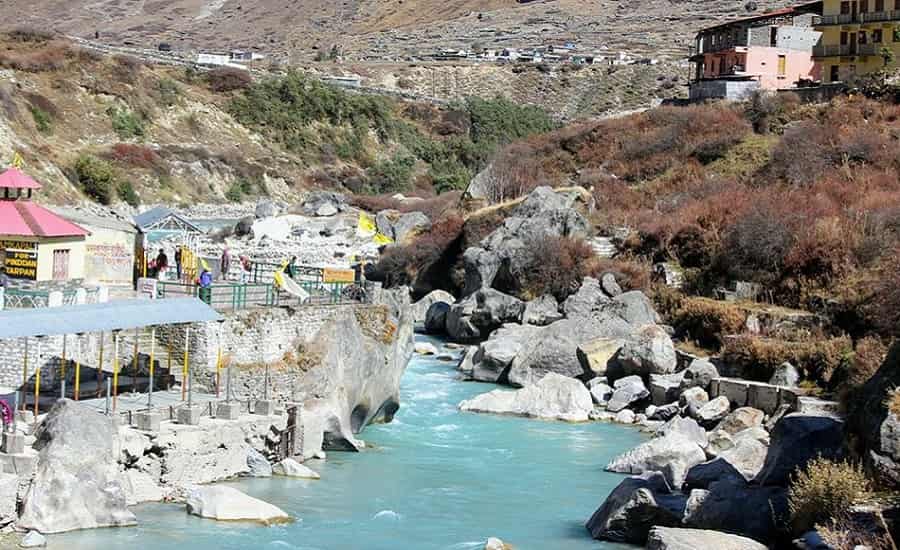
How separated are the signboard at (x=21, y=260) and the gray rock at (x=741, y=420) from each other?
15.3 m

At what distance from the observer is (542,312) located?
1730 inches

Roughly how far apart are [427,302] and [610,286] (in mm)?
8275

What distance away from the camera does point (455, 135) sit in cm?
10769

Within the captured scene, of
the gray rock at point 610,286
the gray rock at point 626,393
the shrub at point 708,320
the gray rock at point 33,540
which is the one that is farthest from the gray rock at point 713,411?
the gray rock at point 33,540

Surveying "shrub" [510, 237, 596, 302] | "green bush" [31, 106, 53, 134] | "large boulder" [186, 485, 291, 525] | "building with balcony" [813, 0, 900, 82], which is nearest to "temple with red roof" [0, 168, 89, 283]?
"large boulder" [186, 485, 291, 525]

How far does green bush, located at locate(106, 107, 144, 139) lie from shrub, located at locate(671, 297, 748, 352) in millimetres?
49775

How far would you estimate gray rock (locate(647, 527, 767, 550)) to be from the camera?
18078 mm

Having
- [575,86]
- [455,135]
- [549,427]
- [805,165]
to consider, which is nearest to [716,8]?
[575,86]

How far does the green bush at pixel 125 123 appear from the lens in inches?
3250

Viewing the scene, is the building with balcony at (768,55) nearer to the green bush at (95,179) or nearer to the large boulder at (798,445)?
the green bush at (95,179)

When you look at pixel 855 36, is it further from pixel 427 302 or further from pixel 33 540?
pixel 33 540

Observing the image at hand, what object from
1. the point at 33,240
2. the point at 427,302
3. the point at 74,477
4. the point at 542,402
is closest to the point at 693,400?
the point at 542,402

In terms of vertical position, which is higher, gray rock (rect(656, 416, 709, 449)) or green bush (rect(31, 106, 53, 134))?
green bush (rect(31, 106, 53, 134))

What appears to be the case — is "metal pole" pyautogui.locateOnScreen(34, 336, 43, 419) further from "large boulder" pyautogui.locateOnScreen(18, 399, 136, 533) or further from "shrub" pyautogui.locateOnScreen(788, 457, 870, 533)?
"shrub" pyautogui.locateOnScreen(788, 457, 870, 533)
